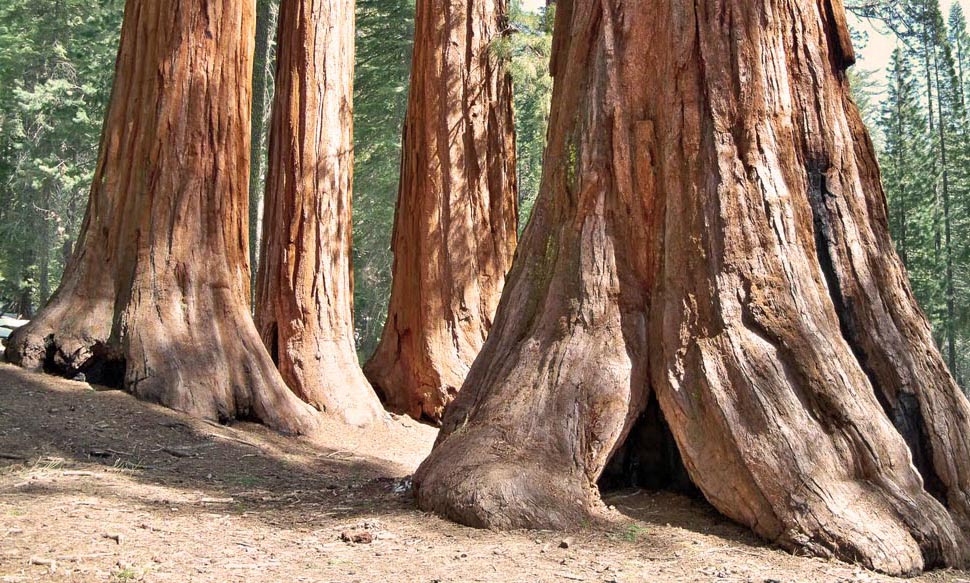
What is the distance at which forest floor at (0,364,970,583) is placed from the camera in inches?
136

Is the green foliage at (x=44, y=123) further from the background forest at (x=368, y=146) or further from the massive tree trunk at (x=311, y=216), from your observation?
the massive tree trunk at (x=311, y=216)

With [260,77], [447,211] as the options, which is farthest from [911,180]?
[447,211]

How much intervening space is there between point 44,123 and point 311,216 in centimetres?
2836

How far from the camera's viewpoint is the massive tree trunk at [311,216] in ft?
30.6

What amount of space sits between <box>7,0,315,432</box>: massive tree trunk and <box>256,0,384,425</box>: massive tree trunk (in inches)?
45.2

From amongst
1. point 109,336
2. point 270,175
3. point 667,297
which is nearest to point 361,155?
point 270,175

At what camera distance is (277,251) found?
956cm

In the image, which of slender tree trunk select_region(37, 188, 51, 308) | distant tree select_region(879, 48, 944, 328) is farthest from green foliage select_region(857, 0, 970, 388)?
slender tree trunk select_region(37, 188, 51, 308)

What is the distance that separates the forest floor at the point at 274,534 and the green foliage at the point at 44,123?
2658 centimetres

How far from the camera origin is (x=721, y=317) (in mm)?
4418

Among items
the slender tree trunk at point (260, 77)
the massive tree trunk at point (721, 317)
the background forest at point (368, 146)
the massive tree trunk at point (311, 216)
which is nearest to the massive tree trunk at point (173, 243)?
the massive tree trunk at point (311, 216)

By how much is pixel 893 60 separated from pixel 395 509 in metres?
37.2

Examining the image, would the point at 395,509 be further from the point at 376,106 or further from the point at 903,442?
the point at 376,106

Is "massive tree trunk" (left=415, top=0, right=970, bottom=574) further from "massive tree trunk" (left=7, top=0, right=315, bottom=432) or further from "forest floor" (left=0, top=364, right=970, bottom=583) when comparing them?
"massive tree trunk" (left=7, top=0, right=315, bottom=432)
